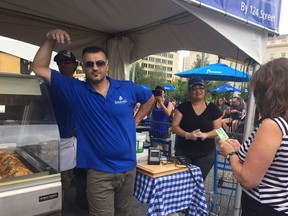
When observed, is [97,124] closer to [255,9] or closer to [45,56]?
[45,56]

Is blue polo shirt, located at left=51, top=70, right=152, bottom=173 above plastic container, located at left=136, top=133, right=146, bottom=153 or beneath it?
above

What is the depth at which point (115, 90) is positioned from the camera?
2.21 meters

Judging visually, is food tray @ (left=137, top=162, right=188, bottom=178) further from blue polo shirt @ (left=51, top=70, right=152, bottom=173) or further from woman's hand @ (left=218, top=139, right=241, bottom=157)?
woman's hand @ (left=218, top=139, right=241, bottom=157)

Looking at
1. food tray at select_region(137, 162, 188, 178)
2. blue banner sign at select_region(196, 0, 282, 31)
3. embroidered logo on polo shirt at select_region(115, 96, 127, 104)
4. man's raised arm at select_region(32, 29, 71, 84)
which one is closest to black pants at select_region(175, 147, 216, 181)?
food tray at select_region(137, 162, 188, 178)

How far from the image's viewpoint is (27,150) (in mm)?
2088

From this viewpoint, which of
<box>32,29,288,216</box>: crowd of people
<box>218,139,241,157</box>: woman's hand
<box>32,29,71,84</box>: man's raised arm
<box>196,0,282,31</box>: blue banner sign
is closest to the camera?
<box>32,29,288,216</box>: crowd of people

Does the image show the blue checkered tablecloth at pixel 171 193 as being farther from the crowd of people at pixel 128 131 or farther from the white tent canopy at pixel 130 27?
the white tent canopy at pixel 130 27

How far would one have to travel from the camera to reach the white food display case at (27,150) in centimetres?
161

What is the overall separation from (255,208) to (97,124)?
4.14ft

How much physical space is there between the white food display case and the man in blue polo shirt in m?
0.19

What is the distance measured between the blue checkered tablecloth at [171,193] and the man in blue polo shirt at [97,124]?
0.32m

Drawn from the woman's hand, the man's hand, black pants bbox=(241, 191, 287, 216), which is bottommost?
black pants bbox=(241, 191, 287, 216)

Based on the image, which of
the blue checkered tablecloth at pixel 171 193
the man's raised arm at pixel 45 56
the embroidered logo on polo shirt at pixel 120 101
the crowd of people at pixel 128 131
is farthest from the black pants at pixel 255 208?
the man's raised arm at pixel 45 56

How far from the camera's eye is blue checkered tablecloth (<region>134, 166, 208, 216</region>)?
7.64ft
